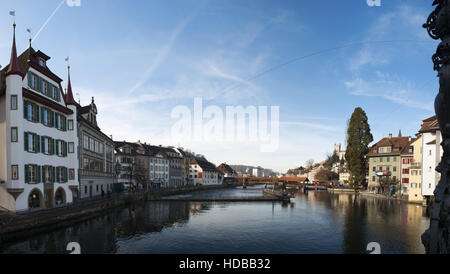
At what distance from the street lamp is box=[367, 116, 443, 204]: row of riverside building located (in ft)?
113

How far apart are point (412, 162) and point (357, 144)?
18.8 meters

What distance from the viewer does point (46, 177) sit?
25.8 m

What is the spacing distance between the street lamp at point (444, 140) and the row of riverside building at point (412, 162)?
34.4 metres

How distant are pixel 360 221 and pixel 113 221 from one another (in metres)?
28.3

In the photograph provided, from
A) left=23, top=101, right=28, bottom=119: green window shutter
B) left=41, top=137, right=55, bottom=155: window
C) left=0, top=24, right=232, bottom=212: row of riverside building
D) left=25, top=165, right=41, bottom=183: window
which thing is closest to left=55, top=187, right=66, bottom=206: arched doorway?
left=0, top=24, right=232, bottom=212: row of riverside building

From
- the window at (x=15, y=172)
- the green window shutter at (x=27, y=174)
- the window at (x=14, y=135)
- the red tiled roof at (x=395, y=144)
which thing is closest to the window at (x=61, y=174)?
the green window shutter at (x=27, y=174)

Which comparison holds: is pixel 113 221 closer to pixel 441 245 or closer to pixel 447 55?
pixel 441 245

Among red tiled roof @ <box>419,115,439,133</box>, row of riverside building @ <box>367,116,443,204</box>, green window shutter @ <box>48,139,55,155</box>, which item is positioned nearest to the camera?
green window shutter @ <box>48,139,55,155</box>

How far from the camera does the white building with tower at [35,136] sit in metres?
22.0

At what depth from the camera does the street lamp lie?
22.5 feet

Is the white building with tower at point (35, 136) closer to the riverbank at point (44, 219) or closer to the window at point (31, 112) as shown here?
the window at point (31, 112)

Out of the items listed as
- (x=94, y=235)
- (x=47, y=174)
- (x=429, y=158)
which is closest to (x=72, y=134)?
(x=47, y=174)

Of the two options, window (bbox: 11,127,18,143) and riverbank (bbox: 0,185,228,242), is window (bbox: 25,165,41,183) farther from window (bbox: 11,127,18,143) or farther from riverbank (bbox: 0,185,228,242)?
riverbank (bbox: 0,185,228,242)
